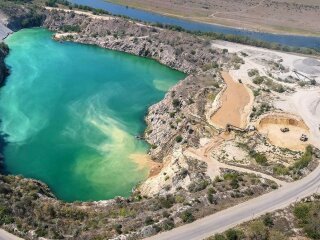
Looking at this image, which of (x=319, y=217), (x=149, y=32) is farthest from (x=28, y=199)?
(x=149, y=32)

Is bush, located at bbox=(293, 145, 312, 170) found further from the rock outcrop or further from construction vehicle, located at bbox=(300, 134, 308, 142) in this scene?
the rock outcrop

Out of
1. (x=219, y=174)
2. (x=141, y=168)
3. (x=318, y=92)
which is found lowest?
(x=141, y=168)

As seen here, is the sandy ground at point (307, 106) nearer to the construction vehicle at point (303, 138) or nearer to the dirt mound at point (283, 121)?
the construction vehicle at point (303, 138)

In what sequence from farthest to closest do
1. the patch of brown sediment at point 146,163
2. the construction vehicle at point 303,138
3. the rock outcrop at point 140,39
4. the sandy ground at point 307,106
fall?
the rock outcrop at point 140,39
the sandy ground at point 307,106
the construction vehicle at point 303,138
the patch of brown sediment at point 146,163

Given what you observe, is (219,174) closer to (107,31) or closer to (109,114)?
(109,114)

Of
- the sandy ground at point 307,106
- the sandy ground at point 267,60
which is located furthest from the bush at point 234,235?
the sandy ground at point 267,60

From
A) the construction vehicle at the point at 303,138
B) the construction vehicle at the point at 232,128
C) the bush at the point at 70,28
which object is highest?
the construction vehicle at the point at 303,138

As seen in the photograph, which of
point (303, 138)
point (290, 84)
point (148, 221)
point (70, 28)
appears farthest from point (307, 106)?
point (70, 28)
